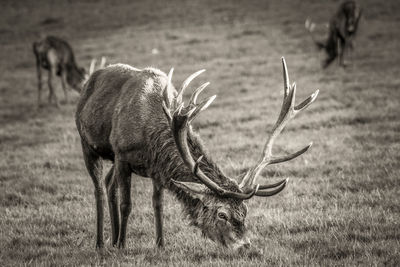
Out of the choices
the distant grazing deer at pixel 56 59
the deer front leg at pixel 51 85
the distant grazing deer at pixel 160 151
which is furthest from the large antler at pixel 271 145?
the distant grazing deer at pixel 56 59

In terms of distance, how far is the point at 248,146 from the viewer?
30.7 ft

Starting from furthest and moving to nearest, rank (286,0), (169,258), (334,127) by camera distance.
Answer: (286,0) → (334,127) → (169,258)

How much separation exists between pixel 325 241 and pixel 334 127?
16.8 feet

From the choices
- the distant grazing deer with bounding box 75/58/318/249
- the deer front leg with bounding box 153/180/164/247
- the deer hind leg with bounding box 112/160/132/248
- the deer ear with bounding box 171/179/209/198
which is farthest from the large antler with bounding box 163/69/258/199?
the deer front leg with bounding box 153/180/164/247

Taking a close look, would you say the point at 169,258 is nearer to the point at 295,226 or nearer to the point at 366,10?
the point at 295,226

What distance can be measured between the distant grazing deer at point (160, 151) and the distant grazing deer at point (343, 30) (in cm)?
1164

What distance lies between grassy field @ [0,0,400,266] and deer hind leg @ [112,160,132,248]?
6.8 inches

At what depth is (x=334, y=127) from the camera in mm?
10016

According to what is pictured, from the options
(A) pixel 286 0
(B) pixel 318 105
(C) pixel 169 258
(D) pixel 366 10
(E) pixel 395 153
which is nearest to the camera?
(C) pixel 169 258

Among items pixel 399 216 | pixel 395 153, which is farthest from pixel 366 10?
pixel 399 216

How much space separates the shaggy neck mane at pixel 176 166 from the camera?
4.63 m

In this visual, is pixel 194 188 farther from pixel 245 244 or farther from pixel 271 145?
pixel 271 145

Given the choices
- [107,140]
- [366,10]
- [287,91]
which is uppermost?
[287,91]

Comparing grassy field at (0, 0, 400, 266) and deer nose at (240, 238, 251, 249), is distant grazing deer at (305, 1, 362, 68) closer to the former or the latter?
grassy field at (0, 0, 400, 266)
